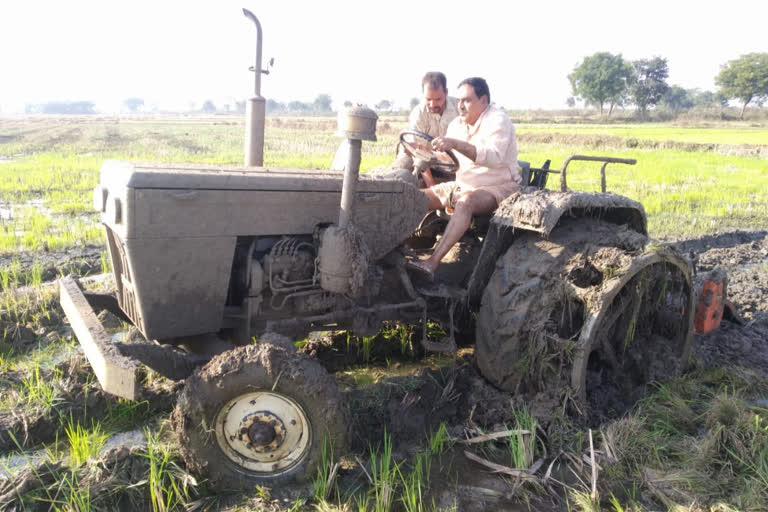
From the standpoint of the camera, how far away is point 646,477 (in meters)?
2.72

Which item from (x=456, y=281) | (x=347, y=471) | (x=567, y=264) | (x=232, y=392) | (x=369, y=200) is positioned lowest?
(x=347, y=471)

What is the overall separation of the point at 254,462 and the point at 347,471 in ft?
1.49

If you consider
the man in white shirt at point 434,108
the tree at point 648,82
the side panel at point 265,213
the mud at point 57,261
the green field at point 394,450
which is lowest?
the green field at point 394,450

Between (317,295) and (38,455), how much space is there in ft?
5.14

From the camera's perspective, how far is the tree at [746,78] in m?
62.4

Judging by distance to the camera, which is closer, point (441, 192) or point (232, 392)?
point (232, 392)

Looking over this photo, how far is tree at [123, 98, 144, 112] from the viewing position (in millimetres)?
180250

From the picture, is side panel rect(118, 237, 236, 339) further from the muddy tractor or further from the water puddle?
the water puddle

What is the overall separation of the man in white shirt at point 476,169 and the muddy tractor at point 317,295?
0.67 feet

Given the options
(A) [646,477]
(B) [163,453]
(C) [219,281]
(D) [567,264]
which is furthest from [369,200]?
(A) [646,477]

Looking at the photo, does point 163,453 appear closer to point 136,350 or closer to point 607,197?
point 136,350

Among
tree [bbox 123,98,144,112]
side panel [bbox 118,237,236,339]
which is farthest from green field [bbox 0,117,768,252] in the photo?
tree [bbox 123,98,144,112]

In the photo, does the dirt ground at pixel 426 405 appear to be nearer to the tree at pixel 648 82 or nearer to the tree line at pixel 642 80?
the tree line at pixel 642 80

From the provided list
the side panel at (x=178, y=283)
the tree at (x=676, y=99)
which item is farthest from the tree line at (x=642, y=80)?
the side panel at (x=178, y=283)
